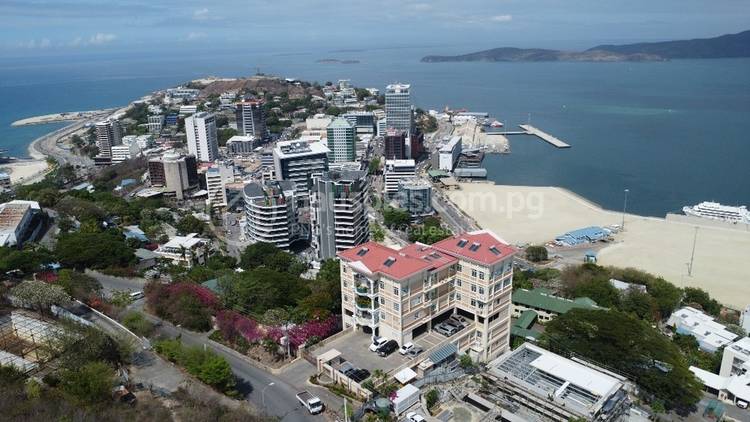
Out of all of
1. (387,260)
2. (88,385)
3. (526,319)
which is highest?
(387,260)

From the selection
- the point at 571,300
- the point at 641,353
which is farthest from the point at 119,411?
the point at 571,300

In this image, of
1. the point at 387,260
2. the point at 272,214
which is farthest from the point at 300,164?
the point at 387,260

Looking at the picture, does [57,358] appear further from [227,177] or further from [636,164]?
[636,164]

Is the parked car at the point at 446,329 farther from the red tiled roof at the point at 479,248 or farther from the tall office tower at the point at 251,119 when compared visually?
the tall office tower at the point at 251,119

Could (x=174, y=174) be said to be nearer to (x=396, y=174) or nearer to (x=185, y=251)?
(x=185, y=251)

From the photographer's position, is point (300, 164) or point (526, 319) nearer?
point (526, 319)

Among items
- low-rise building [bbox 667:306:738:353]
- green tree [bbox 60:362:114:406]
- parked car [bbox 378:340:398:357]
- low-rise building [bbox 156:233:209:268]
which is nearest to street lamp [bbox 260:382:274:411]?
parked car [bbox 378:340:398:357]

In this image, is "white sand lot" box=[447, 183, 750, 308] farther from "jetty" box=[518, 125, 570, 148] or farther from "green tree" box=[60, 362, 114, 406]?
"green tree" box=[60, 362, 114, 406]
